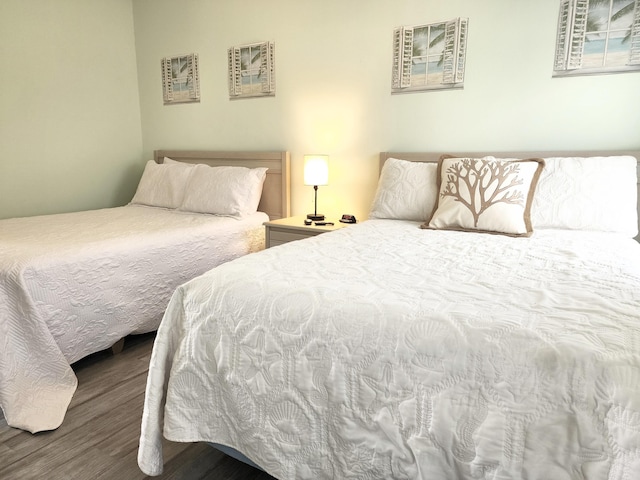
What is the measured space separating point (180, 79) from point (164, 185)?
1008 millimetres

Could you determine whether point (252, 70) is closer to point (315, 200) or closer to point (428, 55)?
point (315, 200)

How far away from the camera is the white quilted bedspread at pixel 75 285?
5.82 feet

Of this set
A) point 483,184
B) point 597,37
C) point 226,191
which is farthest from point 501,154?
point 226,191

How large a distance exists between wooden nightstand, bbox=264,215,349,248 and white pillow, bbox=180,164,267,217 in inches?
12.4

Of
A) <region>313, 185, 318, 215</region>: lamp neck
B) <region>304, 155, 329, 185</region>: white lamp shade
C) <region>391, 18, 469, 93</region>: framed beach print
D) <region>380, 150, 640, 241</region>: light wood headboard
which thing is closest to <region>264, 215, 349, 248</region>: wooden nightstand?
<region>313, 185, 318, 215</region>: lamp neck

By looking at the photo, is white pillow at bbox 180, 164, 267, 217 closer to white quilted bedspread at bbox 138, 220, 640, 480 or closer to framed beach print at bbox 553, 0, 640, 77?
white quilted bedspread at bbox 138, 220, 640, 480

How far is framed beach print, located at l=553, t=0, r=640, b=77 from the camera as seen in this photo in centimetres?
211

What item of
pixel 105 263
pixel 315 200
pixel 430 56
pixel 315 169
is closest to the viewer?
pixel 105 263

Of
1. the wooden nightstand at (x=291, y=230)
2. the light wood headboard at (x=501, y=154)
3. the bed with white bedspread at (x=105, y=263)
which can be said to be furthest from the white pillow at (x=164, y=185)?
the light wood headboard at (x=501, y=154)

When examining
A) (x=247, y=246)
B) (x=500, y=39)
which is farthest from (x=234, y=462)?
(x=500, y=39)

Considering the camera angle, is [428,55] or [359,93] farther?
[359,93]

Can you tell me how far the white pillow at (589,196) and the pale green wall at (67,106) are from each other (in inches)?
136

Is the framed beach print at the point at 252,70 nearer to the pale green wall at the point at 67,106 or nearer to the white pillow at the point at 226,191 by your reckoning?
the white pillow at the point at 226,191

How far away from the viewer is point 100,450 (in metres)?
1.55
